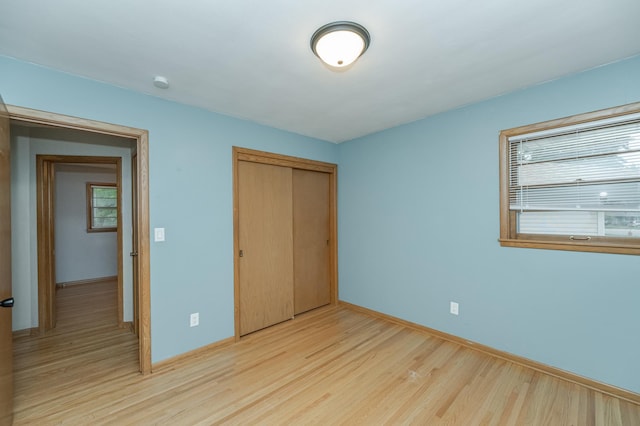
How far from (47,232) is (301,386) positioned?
3.47 meters

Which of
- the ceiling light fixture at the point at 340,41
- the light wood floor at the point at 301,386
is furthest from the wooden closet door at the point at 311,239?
the ceiling light fixture at the point at 340,41

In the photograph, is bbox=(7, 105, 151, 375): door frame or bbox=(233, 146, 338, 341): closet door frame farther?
bbox=(233, 146, 338, 341): closet door frame

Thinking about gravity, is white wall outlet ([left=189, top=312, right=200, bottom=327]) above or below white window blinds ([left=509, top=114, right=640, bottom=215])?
below

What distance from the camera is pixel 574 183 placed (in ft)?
6.95

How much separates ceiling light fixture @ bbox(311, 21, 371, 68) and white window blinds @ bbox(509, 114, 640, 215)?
1737mm

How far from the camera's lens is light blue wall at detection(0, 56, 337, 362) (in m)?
2.08

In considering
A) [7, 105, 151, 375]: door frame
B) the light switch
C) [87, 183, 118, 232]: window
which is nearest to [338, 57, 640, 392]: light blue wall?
the light switch

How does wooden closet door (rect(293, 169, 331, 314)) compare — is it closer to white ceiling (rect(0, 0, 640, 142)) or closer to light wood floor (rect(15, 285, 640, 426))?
light wood floor (rect(15, 285, 640, 426))

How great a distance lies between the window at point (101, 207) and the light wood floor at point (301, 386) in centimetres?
325

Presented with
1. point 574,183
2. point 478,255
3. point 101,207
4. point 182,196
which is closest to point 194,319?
point 182,196

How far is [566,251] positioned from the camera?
211cm

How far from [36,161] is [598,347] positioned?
227 inches

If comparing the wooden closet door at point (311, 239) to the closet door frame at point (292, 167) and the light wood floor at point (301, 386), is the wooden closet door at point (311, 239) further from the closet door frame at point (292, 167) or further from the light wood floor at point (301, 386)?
the light wood floor at point (301, 386)

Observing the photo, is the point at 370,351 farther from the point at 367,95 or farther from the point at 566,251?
the point at 367,95
